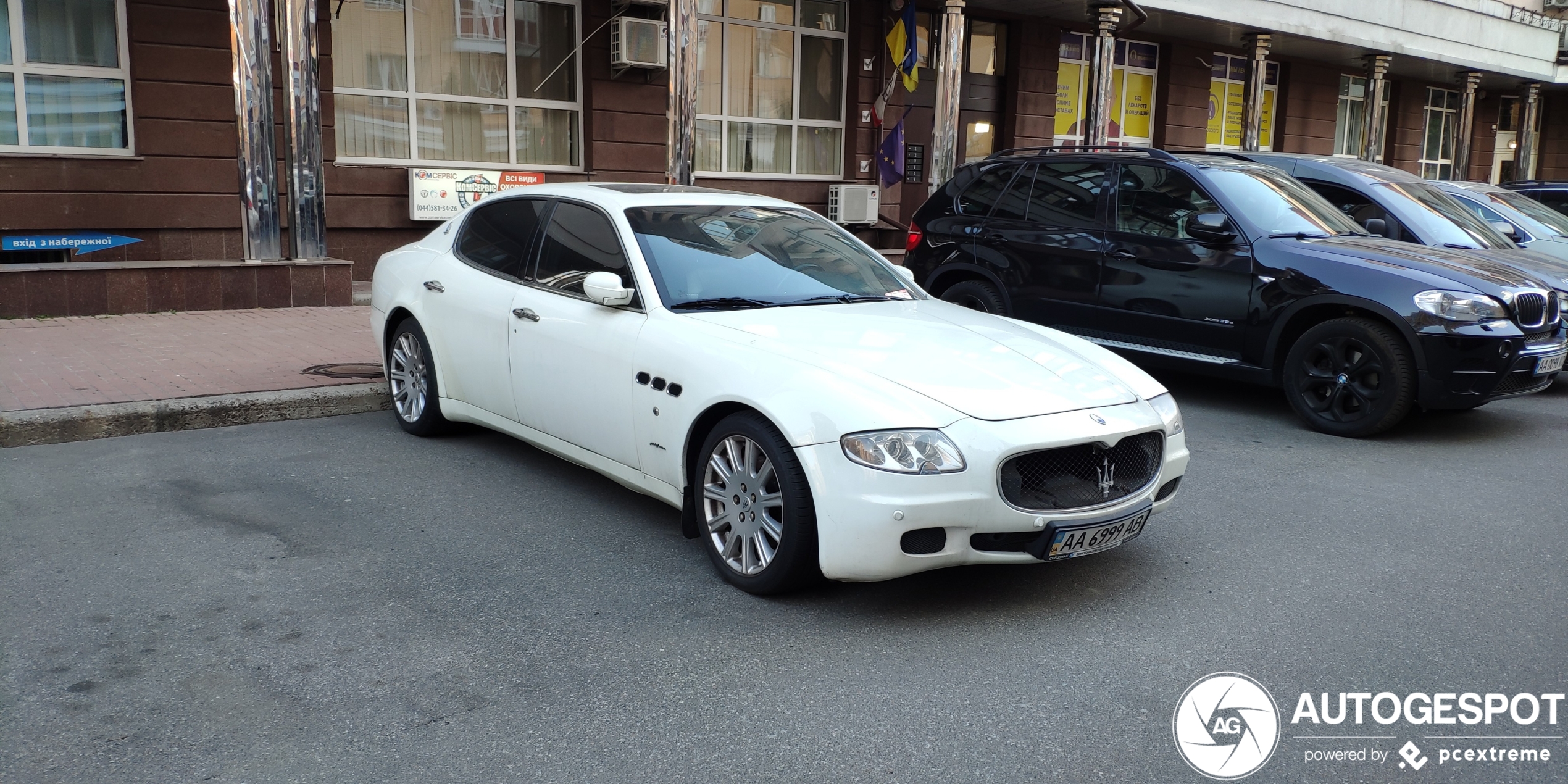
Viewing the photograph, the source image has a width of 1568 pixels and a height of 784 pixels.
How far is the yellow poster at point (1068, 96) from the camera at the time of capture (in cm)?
1950

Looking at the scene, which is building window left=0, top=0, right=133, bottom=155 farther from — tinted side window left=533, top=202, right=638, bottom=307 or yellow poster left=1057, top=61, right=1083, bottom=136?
yellow poster left=1057, top=61, right=1083, bottom=136

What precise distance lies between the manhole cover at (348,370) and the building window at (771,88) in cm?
822

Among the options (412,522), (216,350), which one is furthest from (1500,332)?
(216,350)

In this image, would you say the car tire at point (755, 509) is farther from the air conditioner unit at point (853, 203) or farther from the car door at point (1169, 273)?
the air conditioner unit at point (853, 203)

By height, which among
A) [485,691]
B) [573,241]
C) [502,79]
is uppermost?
[502,79]

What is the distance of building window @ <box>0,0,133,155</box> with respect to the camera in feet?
36.5

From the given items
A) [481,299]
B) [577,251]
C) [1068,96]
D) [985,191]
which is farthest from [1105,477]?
[1068,96]

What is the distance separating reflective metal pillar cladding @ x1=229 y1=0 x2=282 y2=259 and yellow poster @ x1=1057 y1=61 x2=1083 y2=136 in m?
12.7

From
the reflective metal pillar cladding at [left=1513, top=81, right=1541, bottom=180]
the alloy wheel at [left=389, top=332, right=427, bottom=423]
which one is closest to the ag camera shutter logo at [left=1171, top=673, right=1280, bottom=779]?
the alloy wheel at [left=389, top=332, right=427, bottom=423]

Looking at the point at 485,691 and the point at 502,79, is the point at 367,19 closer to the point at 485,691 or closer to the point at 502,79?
the point at 502,79

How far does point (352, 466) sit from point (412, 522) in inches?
45.2

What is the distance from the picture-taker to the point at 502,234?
20.2 ft

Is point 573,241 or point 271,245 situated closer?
point 573,241

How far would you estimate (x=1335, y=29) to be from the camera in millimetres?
19938
